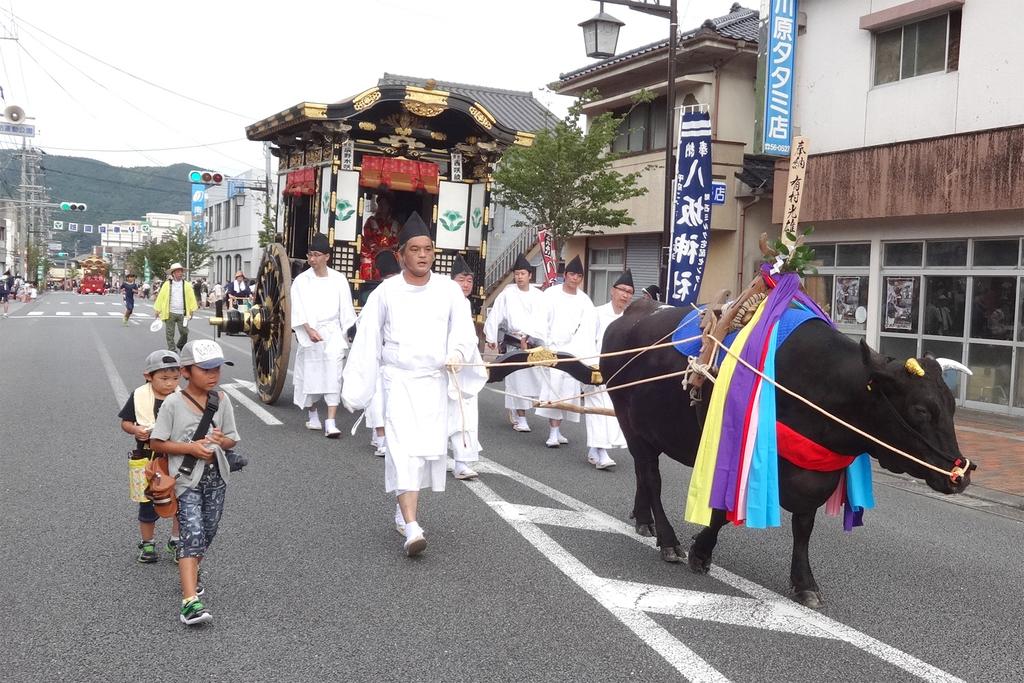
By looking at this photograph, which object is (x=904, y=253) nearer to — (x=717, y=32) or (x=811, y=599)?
(x=717, y=32)

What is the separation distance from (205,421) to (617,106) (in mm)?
17693

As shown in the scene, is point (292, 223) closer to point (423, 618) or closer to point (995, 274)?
point (423, 618)

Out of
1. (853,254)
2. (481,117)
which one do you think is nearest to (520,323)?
(481,117)

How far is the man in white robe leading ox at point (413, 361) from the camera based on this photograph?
516 cm

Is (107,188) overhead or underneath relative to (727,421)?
overhead

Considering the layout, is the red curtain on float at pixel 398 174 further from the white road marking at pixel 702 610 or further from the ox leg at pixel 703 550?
the ox leg at pixel 703 550

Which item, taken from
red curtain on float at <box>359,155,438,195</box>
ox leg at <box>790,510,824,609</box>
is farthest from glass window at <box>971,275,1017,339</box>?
ox leg at <box>790,510,824,609</box>

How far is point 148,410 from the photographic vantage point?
468 centimetres

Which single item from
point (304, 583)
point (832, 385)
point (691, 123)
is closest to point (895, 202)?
point (691, 123)

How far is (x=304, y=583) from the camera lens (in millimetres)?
4539

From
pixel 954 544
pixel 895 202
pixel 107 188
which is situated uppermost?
pixel 107 188

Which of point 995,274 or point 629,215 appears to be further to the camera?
point 629,215

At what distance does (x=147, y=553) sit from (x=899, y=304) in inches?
479

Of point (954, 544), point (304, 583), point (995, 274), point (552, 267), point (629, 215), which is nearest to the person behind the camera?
point (304, 583)
